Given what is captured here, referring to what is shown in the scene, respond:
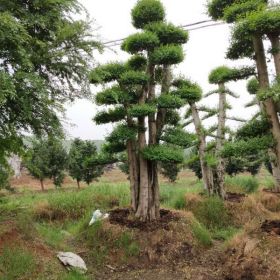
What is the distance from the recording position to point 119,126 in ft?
32.4

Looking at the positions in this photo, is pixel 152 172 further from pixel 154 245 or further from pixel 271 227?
pixel 271 227

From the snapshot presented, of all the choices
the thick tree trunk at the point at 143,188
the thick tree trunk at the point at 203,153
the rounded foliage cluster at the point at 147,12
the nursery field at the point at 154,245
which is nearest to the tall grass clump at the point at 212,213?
the nursery field at the point at 154,245

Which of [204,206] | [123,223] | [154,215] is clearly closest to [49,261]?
[123,223]

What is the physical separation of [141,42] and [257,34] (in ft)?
10.4

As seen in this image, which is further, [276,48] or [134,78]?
[134,78]

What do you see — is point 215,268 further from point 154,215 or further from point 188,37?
point 188,37

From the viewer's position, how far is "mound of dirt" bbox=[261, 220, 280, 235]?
759 centimetres

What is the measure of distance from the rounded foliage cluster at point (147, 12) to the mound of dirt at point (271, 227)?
231 inches

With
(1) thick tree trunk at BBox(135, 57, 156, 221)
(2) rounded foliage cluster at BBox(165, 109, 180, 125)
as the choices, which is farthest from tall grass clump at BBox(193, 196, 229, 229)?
(2) rounded foliage cluster at BBox(165, 109, 180, 125)

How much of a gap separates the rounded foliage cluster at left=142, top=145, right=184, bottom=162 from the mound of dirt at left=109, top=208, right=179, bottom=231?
1583mm

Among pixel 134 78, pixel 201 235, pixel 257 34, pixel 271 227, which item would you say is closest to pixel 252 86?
pixel 134 78

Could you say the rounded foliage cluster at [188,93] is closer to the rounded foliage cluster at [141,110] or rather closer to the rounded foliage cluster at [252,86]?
the rounded foliage cluster at [141,110]

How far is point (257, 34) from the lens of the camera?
24.5 ft

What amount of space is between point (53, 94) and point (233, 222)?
6792 millimetres
